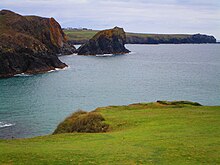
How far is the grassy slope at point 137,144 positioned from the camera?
22.6 meters

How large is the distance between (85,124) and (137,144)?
1293 cm

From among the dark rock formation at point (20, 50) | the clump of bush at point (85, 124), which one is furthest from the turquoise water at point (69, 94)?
the clump of bush at point (85, 124)

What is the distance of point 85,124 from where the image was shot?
1551 inches

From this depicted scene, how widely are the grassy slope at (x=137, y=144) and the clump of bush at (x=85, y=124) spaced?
1190 mm

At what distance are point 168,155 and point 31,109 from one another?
4782 cm

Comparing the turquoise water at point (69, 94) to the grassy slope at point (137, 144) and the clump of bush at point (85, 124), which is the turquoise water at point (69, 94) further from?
the grassy slope at point (137, 144)

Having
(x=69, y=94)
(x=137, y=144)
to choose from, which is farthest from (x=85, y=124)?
(x=69, y=94)

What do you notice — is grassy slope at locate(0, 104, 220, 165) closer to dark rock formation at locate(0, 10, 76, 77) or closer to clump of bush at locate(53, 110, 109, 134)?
clump of bush at locate(53, 110, 109, 134)

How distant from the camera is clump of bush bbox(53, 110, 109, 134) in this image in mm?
38281

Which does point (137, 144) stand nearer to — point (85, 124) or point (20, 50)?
point (85, 124)

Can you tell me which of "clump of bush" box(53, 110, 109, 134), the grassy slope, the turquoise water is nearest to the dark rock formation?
the turquoise water

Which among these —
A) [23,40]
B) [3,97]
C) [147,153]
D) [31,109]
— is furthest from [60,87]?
[147,153]

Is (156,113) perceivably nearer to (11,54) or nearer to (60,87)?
(60,87)

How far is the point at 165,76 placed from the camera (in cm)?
12556
